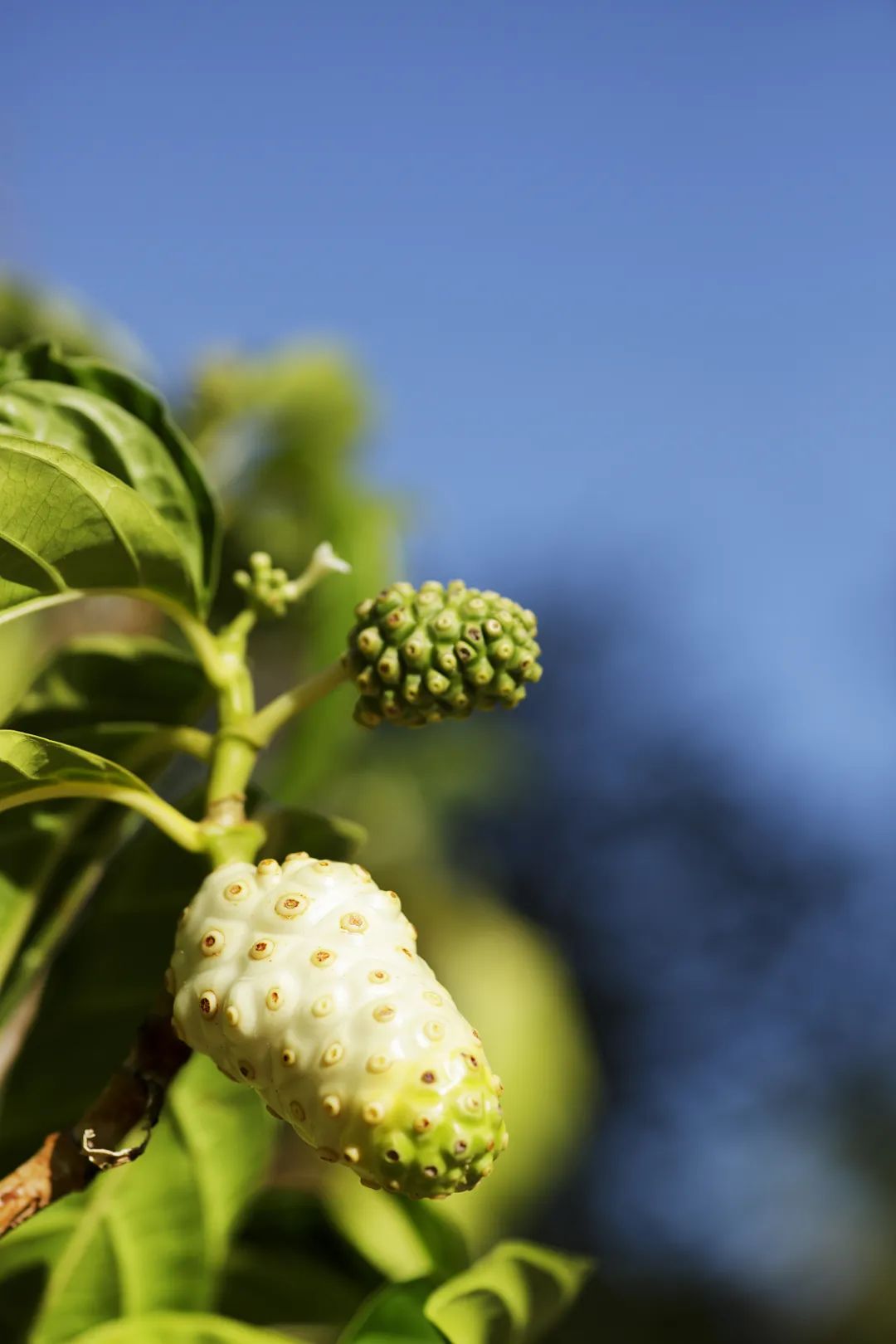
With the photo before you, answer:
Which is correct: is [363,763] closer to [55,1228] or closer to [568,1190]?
[55,1228]

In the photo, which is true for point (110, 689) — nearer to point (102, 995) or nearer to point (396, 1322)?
point (102, 995)

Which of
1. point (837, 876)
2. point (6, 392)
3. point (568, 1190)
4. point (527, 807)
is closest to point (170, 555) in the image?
point (6, 392)

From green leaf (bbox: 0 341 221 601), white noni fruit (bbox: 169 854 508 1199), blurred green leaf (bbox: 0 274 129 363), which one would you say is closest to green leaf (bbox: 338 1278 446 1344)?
white noni fruit (bbox: 169 854 508 1199)

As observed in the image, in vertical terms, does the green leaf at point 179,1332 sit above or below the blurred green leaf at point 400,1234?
above

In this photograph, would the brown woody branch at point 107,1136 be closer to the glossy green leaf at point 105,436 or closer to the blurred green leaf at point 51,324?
the glossy green leaf at point 105,436

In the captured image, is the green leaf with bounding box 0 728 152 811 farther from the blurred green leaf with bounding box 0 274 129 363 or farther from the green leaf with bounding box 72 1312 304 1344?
the blurred green leaf with bounding box 0 274 129 363

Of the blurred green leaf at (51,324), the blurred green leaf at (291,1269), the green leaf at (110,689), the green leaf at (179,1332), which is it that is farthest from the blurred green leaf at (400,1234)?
the blurred green leaf at (51,324)

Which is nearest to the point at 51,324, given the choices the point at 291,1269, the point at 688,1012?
the point at 291,1269

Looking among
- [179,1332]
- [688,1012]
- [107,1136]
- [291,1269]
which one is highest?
[107,1136]
